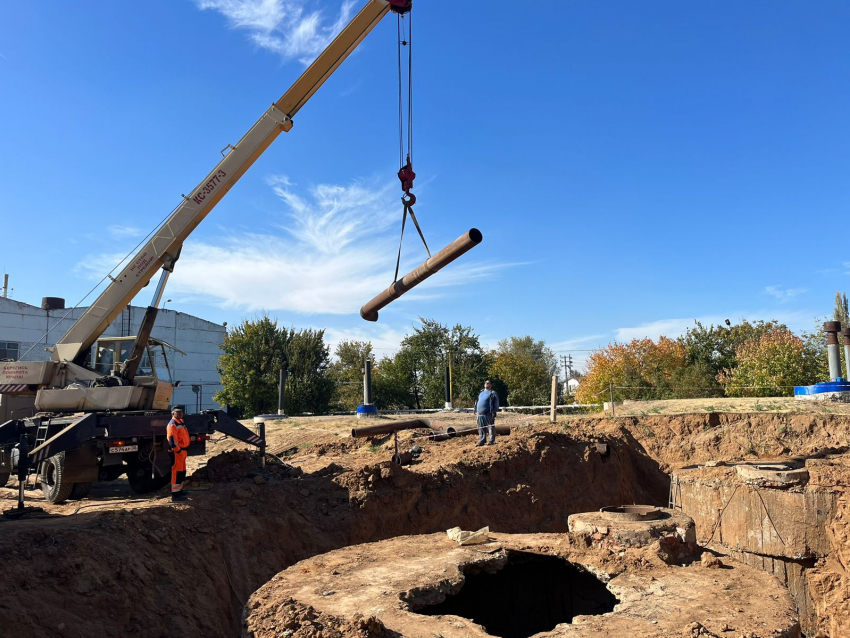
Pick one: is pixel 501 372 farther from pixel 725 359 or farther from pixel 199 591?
pixel 199 591

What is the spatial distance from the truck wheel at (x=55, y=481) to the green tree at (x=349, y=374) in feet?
81.4

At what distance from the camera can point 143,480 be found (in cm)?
1084

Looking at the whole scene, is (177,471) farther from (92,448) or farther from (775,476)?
(775,476)

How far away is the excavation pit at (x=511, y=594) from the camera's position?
476 cm

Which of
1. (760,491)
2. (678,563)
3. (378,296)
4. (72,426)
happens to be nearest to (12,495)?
(72,426)

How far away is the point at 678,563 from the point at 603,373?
3522cm

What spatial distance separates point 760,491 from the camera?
31.5 feet

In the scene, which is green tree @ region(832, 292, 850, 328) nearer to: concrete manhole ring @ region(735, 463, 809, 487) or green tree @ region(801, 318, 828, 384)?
green tree @ region(801, 318, 828, 384)

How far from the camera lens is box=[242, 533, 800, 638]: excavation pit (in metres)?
4.76

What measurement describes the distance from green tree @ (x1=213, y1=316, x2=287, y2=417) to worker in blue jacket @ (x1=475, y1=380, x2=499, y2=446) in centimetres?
2100

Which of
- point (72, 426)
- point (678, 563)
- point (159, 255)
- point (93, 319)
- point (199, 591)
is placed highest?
point (159, 255)

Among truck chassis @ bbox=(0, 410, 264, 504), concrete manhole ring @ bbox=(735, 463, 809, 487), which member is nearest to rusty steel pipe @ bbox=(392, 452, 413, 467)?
truck chassis @ bbox=(0, 410, 264, 504)

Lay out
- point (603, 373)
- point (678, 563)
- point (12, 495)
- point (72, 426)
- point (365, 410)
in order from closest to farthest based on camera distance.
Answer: point (678, 563) → point (72, 426) → point (12, 495) → point (365, 410) → point (603, 373)

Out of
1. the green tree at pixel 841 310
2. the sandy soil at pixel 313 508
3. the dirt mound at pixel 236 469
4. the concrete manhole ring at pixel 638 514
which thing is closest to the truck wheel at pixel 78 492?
the sandy soil at pixel 313 508
